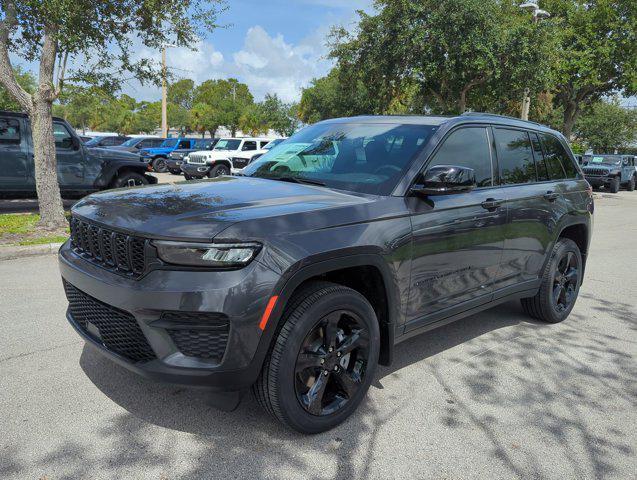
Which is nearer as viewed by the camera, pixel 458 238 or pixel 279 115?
pixel 458 238

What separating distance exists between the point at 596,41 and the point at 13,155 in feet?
65.2

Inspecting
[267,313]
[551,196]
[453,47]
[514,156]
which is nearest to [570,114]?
[453,47]

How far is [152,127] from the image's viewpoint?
8181 cm

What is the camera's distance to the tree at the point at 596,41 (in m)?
19.7

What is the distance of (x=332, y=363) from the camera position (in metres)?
2.98

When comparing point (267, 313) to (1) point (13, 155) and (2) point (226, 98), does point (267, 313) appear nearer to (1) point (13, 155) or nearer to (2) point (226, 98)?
(1) point (13, 155)

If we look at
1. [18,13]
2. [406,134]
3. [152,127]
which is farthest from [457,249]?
[152,127]

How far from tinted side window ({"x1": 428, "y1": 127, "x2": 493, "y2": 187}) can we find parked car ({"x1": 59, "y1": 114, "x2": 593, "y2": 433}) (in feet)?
0.05

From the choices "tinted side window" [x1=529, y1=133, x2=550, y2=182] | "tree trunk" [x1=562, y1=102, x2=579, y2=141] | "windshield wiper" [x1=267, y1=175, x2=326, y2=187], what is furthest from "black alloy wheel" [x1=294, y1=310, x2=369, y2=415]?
"tree trunk" [x1=562, y1=102, x2=579, y2=141]

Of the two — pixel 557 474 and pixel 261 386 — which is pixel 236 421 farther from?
pixel 557 474

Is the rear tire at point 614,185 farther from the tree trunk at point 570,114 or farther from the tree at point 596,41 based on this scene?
the tree at point 596,41

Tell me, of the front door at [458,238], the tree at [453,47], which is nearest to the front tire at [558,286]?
the front door at [458,238]

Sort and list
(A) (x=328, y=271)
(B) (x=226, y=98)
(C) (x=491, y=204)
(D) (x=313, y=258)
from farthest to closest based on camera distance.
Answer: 1. (B) (x=226, y=98)
2. (C) (x=491, y=204)
3. (A) (x=328, y=271)
4. (D) (x=313, y=258)

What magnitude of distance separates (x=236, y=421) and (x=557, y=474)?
1.74 metres
